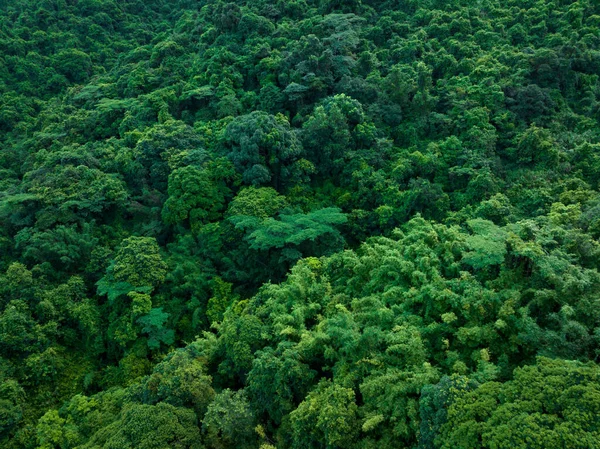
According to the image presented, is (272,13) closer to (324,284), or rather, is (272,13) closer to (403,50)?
(403,50)

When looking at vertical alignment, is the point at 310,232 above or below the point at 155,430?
above

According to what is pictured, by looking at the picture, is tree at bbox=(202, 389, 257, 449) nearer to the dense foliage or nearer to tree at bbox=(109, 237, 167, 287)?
the dense foliage

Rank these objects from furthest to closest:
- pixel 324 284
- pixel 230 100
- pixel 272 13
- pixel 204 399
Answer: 1. pixel 272 13
2. pixel 230 100
3. pixel 324 284
4. pixel 204 399

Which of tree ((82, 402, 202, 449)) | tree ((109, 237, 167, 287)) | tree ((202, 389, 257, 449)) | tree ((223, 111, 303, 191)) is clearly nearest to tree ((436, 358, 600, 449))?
tree ((202, 389, 257, 449))

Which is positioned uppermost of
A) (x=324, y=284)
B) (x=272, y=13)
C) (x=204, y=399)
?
(x=272, y=13)

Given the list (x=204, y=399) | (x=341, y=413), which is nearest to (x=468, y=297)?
(x=341, y=413)

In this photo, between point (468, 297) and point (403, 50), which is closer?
point (468, 297)

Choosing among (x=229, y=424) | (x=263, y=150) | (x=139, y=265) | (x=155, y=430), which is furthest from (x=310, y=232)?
(x=155, y=430)

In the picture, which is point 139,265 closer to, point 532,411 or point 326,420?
point 326,420
